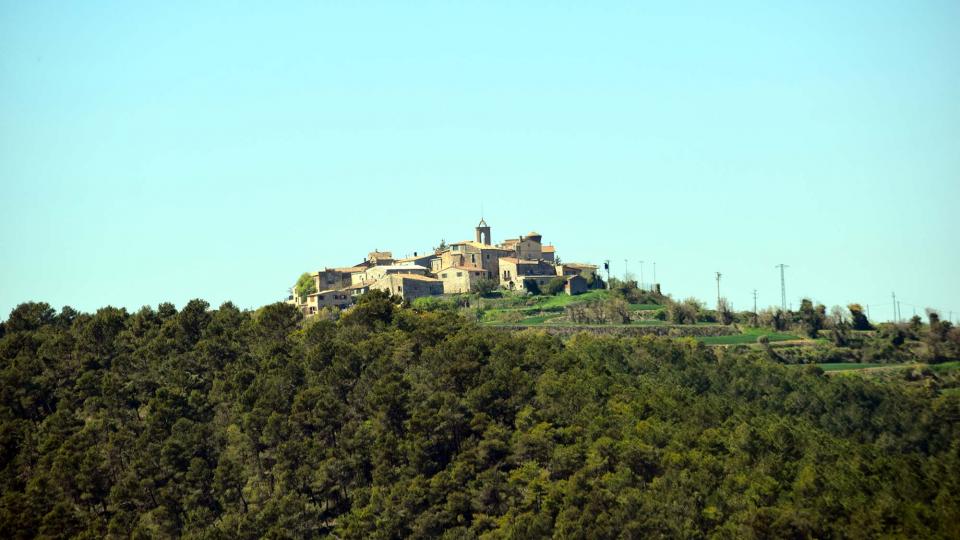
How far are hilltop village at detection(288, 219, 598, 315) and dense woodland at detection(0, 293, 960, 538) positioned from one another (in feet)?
72.6

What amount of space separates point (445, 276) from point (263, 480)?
4432cm

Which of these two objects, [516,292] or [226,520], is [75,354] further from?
[516,292]

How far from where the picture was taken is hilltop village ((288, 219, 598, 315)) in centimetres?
9256

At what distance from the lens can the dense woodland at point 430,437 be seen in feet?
155

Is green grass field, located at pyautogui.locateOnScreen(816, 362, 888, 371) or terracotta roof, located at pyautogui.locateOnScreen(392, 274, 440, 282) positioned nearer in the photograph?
green grass field, located at pyautogui.locateOnScreen(816, 362, 888, 371)

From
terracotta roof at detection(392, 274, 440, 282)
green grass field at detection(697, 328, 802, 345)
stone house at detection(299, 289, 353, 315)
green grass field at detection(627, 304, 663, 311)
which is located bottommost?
green grass field at detection(697, 328, 802, 345)

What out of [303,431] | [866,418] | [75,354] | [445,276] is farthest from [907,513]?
[445,276]

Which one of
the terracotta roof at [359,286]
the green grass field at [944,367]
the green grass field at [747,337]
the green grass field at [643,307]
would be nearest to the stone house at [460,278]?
the terracotta roof at [359,286]

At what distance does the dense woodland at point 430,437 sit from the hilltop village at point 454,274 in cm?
2214

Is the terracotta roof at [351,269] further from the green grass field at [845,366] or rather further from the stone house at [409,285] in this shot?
the green grass field at [845,366]

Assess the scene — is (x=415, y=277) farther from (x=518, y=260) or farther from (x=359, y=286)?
(x=518, y=260)

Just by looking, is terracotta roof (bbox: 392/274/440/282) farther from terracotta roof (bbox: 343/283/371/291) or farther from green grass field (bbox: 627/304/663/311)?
green grass field (bbox: 627/304/663/311)

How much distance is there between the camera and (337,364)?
6003 centimetres

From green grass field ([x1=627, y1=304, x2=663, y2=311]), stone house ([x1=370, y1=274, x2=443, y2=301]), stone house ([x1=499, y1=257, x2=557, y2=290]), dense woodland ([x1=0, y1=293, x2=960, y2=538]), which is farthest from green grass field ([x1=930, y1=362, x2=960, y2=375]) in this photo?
stone house ([x1=370, y1=274, x2=443, y2=301])
